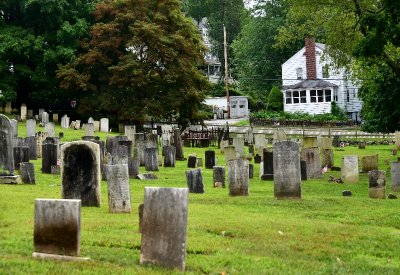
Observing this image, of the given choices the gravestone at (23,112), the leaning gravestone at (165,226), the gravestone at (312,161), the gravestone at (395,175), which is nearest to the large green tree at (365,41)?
the gravestone at (312,161)

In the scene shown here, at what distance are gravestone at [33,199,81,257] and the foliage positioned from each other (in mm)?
69105

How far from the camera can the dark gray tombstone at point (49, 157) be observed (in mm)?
22172

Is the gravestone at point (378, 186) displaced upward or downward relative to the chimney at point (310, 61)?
downward

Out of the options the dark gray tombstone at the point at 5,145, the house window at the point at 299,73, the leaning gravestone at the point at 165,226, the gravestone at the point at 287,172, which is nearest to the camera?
the leaning gravestone at the point at 165,226

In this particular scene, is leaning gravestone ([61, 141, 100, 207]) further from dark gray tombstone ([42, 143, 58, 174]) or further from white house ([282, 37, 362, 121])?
white house ([282, 37, 362, 121])

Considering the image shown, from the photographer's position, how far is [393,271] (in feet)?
32.8

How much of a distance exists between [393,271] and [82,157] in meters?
6.36

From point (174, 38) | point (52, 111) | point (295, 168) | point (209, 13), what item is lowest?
point (295, 168)

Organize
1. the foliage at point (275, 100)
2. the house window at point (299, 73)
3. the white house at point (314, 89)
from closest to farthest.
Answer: the white house at point (314, 89) → the house window at point (299, 73) → the foliage at point (275, 100)

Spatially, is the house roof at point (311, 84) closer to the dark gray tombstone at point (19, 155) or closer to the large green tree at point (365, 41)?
the large green tree at point (365, 41)

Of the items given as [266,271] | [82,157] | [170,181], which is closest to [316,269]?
[266,271]

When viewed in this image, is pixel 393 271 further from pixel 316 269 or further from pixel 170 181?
pixel 170 181

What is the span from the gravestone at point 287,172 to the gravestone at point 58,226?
25.9 ft

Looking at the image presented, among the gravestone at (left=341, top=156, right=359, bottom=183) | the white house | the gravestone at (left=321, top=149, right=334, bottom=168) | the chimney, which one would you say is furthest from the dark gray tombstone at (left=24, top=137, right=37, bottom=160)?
the chimney
